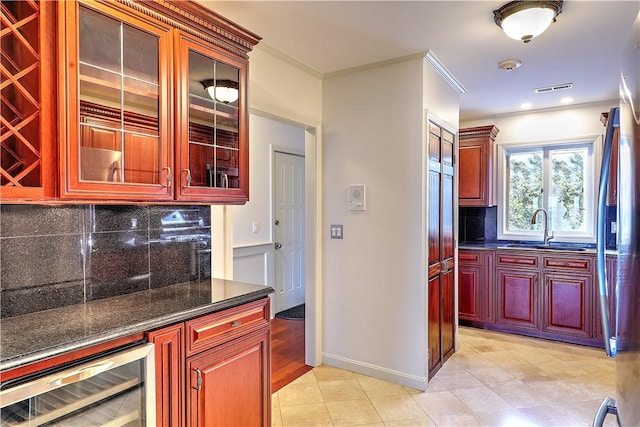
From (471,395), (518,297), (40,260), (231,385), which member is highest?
(40,260)

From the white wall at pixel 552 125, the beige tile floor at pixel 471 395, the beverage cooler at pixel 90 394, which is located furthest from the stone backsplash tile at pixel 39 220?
the white wall at pixel 552 125

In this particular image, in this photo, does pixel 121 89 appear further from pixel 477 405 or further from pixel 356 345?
pixel 477 405

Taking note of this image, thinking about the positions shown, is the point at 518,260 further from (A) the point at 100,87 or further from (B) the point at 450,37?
Result: (A) the point at 100,87

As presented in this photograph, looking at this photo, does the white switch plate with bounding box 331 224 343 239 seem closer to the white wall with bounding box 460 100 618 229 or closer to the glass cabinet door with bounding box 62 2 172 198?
the glass cabinet door with bounding box 62 2 172 198

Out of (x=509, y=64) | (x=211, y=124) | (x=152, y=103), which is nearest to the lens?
(x=152, y=103)

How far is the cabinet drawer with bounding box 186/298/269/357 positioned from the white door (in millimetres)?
2585

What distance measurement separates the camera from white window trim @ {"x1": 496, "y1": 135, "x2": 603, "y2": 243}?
4.06 meters

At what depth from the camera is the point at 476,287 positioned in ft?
13.5

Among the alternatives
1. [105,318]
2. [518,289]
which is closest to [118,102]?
[105,318]

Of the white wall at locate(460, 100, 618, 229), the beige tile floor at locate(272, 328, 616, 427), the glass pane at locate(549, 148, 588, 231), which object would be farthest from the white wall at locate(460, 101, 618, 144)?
the beige tile floor at locate(272, 328, 616, 427)

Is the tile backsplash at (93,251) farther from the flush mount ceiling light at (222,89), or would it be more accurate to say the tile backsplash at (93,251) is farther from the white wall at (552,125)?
the white wall at (552,125)

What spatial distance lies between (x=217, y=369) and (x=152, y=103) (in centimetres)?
124

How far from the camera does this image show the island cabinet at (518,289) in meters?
3.81

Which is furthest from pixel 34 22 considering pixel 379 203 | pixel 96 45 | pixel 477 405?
pixel 477 405
